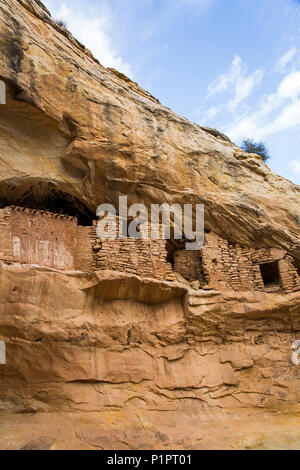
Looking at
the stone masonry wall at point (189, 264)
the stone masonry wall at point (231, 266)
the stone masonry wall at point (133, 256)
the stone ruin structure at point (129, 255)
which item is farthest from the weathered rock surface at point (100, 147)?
the stone masonry wall at point (133, 256)

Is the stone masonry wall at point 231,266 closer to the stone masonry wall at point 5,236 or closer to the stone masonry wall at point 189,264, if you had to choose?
the stone masonry wall at point 189,264

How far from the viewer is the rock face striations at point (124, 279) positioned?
639 centimetres

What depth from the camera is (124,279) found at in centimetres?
732

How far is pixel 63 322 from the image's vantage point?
265 inches

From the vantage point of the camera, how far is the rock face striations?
6395 mm

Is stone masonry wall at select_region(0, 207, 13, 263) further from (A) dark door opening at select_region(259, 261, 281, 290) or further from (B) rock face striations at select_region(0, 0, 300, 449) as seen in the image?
(A) dark door opening at select_region(259, 261, 281, 290)

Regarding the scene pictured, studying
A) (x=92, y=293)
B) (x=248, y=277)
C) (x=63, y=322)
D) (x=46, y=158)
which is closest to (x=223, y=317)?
(x=248, y=277)

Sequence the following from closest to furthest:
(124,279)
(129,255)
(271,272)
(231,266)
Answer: (124,279) → (129,255) → (231,266) → (271,272)

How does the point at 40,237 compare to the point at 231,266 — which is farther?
the point at 231,266

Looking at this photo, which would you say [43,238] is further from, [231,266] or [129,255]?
[231,266]

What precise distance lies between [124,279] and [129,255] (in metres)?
0.69

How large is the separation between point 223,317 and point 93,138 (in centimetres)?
476

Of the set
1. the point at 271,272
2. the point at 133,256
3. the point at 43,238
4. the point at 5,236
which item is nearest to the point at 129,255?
the point at 133,256

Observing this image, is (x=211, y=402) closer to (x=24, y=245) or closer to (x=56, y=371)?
(x=56, y=371)
